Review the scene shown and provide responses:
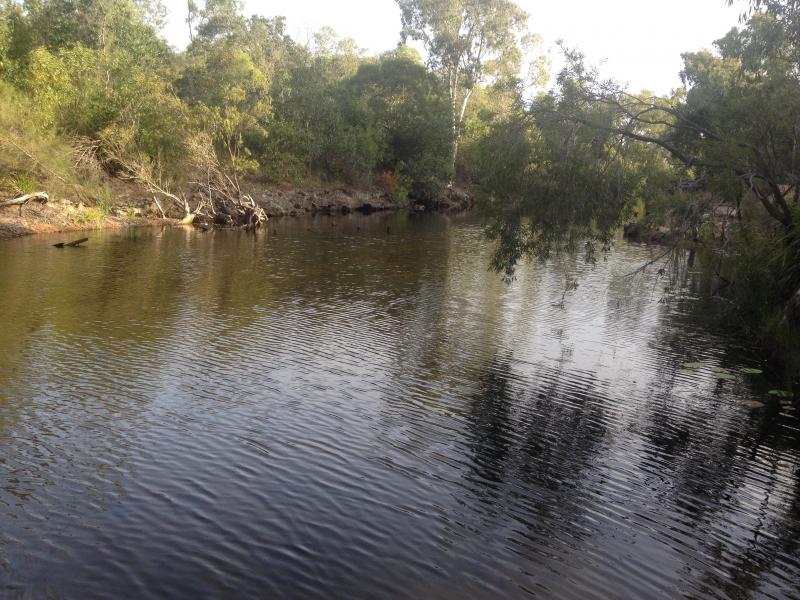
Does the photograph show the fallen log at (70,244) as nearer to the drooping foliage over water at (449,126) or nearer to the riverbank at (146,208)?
the riverbank at (146,208)

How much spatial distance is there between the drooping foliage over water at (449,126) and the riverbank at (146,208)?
5.29 ft

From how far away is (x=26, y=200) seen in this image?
138 feet

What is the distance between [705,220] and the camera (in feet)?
71.0

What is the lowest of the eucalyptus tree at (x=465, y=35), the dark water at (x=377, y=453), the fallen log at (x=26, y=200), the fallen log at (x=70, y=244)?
the dark water at (x=377, y=453)

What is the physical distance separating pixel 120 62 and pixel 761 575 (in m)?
58.3

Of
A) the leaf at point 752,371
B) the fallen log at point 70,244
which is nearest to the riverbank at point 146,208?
the fallen log at point 70,244

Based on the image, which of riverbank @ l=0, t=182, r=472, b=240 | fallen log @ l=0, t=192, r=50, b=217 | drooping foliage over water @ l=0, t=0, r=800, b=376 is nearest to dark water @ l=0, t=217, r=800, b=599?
drooping foliage over water @ l=0, t=0, r=800, b=376

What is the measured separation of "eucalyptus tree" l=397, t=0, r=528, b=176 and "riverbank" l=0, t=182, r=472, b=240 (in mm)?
11517

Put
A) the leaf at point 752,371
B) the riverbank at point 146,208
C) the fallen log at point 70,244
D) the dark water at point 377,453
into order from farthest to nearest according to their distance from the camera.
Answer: the riverbank at point 146,208, the fallen log at point 70,244, the leaf at point 752,371, the dark water at point 377,453

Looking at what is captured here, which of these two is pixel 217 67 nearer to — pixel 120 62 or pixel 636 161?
pixel 120 62

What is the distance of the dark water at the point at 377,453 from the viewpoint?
972cm

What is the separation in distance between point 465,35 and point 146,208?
1666 inches

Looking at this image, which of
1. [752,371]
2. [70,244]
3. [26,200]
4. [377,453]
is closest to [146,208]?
[26,200]

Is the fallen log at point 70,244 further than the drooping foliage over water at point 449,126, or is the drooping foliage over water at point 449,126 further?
the fallen log at point 70,244
